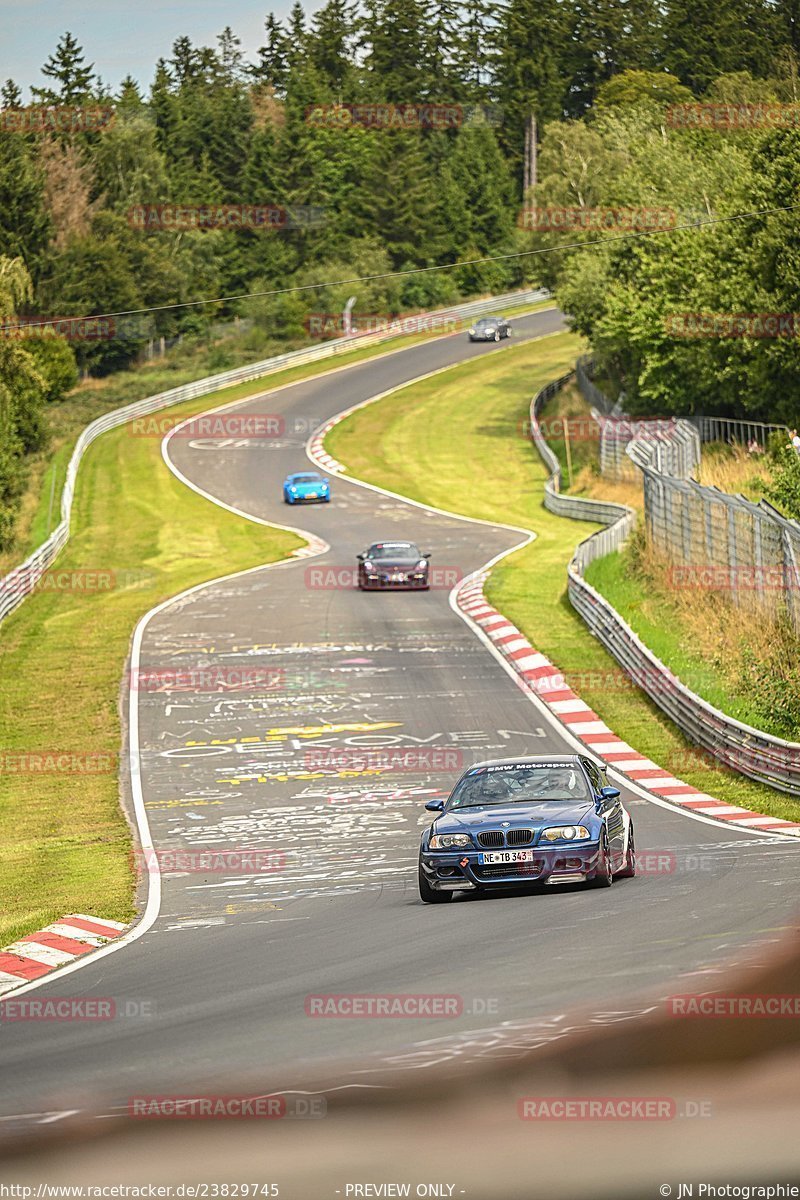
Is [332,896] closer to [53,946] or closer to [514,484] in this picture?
[53,946]

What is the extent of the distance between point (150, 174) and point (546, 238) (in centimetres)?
4743

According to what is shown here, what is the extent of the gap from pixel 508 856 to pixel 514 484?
48757mm

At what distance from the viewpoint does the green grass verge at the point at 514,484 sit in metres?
26.9

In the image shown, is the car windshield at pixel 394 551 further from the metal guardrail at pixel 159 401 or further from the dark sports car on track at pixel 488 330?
the dark sports car on track at pixel 488 330

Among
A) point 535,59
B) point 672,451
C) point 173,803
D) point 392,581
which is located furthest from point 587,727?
point 535,59

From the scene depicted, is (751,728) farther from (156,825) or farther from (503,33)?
(503,33)

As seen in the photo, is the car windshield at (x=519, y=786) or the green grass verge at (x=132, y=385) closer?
the car windshield at (x=519, y=786)

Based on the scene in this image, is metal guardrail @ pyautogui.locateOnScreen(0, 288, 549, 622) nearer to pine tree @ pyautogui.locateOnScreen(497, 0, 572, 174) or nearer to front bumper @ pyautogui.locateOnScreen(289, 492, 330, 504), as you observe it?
front bumper @ pyautogui.locateOnScreen(289, 492, 330, 504)

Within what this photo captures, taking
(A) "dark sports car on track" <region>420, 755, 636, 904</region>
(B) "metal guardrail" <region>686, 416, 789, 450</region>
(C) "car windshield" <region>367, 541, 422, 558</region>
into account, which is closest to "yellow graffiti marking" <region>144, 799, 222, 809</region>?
(A) "dark sports car on track" <region>420, 755, 636, 904</region>

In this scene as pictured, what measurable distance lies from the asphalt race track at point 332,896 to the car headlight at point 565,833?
0.53 metres

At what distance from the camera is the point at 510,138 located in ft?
492

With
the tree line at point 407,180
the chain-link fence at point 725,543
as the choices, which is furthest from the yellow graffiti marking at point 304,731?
the tree line at point 407,180

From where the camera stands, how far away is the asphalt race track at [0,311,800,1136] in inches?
368

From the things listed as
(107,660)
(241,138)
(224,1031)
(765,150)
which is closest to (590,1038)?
(224,1031)
